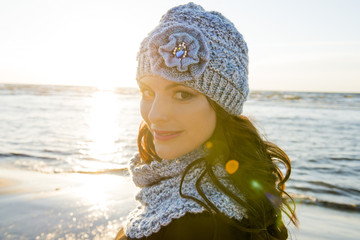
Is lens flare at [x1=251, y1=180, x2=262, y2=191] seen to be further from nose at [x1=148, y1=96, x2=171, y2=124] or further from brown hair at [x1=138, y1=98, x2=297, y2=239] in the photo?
nose at [x1=148, y1=96, x2=171, y2=124]

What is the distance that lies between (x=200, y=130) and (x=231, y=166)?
275mm

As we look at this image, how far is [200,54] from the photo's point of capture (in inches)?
64.8

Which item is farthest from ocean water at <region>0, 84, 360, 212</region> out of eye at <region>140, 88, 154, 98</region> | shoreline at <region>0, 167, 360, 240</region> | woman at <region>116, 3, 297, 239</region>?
eye at <region>140, 88, 154, 98</region>

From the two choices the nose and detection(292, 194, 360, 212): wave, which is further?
detection(292, 194, 360, 212): wave

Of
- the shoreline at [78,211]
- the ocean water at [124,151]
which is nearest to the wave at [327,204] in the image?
the ocean water at [124,151]

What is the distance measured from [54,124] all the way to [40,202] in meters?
7.68

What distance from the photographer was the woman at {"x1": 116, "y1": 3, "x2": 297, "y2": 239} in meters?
1.55

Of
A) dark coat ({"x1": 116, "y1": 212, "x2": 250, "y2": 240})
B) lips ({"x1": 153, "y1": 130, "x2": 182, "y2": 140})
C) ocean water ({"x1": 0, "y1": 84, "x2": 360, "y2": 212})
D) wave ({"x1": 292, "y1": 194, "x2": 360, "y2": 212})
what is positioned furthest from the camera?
ocean water ({"x1": 0, "y1": 84, "x2": 360, "y2": 212})

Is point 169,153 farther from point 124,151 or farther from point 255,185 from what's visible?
point 124,151

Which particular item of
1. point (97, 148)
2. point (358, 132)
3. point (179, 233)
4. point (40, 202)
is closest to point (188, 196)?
point (179, 233)

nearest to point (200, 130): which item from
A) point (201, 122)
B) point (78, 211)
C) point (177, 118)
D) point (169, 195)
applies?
point (201, 122)

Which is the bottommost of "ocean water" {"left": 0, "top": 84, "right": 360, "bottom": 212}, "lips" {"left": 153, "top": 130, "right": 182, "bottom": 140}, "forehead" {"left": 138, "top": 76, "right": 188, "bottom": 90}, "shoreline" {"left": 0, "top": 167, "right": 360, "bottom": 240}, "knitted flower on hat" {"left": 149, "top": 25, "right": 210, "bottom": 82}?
"ocean water" {"left": 0, "top": 84, "right": 360, "bottom": 212}

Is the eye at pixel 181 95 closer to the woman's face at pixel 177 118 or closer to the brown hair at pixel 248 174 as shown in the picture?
the woman's face at pixel 177 118

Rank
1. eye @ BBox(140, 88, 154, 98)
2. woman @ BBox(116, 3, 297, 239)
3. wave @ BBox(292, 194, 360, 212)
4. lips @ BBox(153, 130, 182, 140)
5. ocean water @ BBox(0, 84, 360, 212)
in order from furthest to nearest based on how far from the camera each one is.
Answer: ocean water @ BBox(0, 84, 360, 212), wave @ BBox(292, 194, 360, 212), eye @ BBox(140, 88, 154, 98), lips @ BBox(153, 130, 182, 140), woman @ BBox(116, 3, 297, 239)
